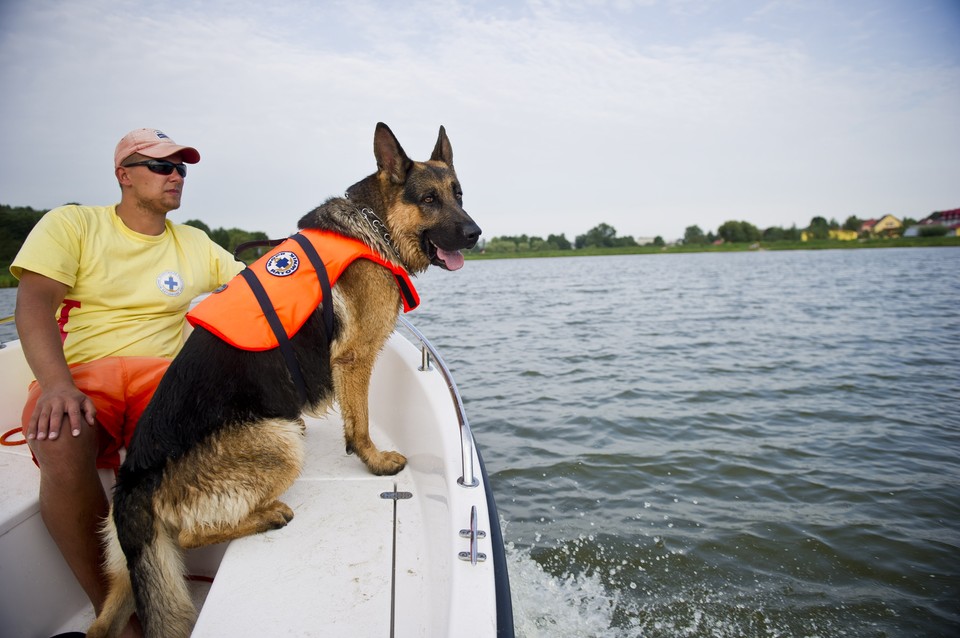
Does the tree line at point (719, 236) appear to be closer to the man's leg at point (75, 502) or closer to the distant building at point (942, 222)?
the distant building at point (942, 222)

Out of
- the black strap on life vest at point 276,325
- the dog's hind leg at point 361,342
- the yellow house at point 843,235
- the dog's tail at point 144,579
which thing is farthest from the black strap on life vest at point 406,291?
the yellow house at point 843,235

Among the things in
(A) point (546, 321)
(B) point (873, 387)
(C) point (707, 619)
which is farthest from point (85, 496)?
(A) point (546, 321)

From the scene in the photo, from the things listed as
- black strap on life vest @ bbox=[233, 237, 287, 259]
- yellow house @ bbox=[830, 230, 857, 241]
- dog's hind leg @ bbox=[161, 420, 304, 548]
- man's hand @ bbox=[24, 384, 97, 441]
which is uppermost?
yellow house @ bbox=[830, 230, 857, 241]

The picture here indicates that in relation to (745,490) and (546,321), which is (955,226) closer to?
(546,321)

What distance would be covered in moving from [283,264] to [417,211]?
85 cm

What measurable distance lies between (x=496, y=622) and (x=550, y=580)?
2.35 meters

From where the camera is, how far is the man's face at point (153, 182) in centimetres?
274

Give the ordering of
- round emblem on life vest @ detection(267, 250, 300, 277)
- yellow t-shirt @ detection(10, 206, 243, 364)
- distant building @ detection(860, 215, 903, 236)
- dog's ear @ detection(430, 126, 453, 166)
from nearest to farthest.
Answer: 1. round emblem on life vest @ detection(267, 250, 300, 277)
2. yellow t-shirt @ detection(10, 206, 243, 364)
3. dog's ear @ detection(430, 126, 453, 166)
4. distant building @ detection(860, 215, 903, 236)

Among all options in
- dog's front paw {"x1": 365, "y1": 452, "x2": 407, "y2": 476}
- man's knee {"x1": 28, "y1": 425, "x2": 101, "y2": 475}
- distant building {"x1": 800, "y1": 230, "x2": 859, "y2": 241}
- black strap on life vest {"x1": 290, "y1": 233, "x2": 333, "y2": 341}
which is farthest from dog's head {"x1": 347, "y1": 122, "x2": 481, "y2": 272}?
distant building {"x1": 800, "y1": 230, "x2": 859, "y2": 241}

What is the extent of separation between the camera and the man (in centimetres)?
214

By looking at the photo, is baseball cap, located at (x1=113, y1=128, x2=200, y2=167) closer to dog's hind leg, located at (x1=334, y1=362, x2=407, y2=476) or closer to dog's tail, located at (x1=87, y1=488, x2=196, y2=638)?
dog's hind leg, located at (x1=334, y1=362, x2=407, y2=476)

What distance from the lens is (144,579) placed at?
72.8 inches

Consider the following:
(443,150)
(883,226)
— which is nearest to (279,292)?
(443,150)

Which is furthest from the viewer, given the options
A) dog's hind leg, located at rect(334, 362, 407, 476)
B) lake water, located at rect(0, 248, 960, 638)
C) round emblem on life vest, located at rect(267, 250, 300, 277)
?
lake water, located at rect(0, 248, 960, 638)
